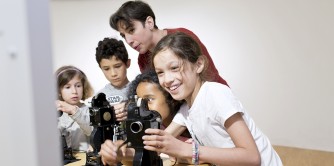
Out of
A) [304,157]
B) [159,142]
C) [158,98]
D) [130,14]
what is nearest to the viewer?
[159,142]

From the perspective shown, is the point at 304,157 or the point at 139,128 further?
the point at 304,157

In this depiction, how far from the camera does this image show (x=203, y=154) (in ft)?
3.44

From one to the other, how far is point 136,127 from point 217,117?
0.28 m

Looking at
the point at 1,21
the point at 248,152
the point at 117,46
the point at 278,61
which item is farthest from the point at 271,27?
the point at 1,21

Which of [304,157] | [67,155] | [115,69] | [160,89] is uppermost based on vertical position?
[115,69]

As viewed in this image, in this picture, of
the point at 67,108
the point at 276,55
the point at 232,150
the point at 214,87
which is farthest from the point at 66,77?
the point at 276,55

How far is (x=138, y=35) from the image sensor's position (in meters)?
1.68

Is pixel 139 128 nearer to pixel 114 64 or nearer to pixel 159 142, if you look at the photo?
pixel 159 142

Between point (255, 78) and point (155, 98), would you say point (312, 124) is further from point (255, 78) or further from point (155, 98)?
point (155, 98)

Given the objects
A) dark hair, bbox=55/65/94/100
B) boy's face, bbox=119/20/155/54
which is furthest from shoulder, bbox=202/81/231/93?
dark hair, bbox=55/65/94/100

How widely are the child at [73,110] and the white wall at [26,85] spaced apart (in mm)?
1219

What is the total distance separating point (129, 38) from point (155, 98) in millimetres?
372

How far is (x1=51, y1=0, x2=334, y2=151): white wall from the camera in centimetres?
340

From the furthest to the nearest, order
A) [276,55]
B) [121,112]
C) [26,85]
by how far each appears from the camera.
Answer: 1. [276,55]
2. [121,112]
3. [26,85]
